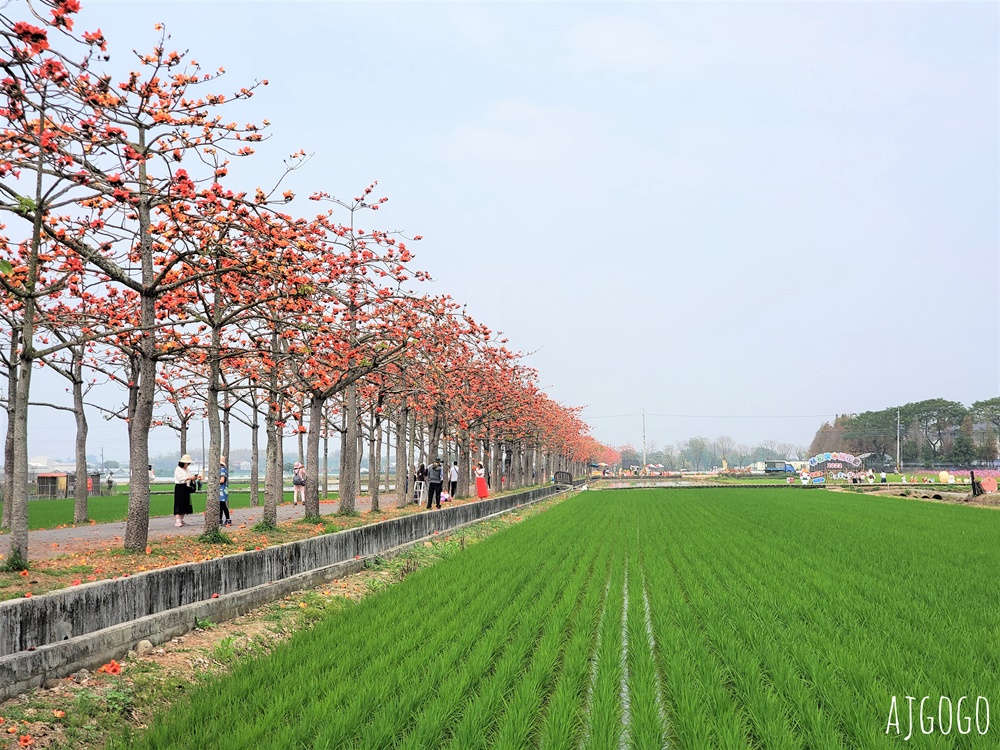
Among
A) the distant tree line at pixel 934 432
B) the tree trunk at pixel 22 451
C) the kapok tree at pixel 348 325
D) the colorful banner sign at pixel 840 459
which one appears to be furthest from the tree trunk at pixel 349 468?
the distant tree line at pixel 934 432

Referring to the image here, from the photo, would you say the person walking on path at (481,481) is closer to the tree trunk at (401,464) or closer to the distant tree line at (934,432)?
the tree trunk at (401,464)

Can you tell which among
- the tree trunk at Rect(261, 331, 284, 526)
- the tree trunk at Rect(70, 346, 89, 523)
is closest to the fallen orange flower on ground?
the tree trunk at Rect(261, 331, 284, 526)

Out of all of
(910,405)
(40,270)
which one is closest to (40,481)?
(40,270)

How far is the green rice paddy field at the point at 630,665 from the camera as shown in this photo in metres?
5.79

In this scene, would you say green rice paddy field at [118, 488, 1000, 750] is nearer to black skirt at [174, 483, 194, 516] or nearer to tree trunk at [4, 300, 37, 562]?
tree trunk at [4, 300, 37, 562]

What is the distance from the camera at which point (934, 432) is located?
124500 mm

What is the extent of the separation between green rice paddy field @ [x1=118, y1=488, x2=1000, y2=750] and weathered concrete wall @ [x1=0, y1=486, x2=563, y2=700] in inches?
50.6

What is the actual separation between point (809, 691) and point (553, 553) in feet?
36.5

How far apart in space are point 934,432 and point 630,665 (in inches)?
5304

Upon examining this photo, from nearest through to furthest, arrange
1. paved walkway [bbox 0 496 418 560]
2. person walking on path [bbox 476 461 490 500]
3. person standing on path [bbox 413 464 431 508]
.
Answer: paved walkway [bbox 0 496 418 560] < person walking on path [bbox 476 461 490 500] < person standing on path [bbox 413 464 431 508]

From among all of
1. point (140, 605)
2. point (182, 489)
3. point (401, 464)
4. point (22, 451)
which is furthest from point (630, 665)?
point (401, 464)

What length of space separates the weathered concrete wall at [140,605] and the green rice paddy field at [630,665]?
1285 millimetres

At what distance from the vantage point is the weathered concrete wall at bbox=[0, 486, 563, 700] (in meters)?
6.59

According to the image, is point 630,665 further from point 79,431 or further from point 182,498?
point 79,431
